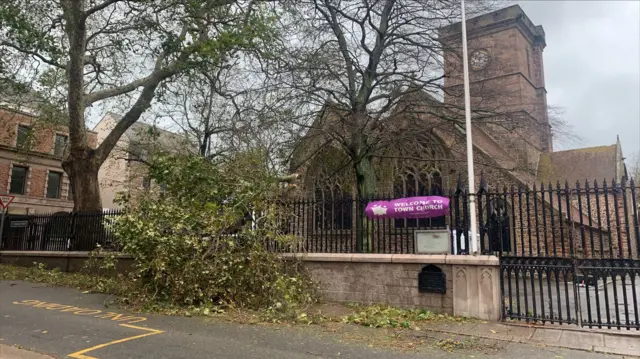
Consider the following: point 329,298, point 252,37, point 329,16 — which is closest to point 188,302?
point 329,298

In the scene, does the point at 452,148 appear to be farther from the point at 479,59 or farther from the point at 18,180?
the point at 18,180

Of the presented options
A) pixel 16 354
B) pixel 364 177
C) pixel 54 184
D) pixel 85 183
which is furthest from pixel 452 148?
pixel 54 184

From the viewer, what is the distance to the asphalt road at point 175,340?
548 centimetres

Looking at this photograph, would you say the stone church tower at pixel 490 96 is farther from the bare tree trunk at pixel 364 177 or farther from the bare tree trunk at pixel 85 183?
the bare tree trunk at pixel 85 183

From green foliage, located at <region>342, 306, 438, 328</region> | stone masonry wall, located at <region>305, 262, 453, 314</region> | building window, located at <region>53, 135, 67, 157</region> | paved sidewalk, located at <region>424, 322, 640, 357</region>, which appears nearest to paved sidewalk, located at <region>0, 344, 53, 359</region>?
green foliage, located at <region>342, 306, 438, 328</region>

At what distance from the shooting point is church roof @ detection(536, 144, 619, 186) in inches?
959

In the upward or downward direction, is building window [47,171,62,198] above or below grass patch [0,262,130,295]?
above

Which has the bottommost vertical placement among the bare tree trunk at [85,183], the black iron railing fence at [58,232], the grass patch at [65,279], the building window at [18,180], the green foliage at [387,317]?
the green foliage at [387,317]

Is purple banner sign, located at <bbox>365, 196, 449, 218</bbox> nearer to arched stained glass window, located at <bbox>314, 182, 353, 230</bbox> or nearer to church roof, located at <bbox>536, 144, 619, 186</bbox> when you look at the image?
arched stained glass window, located at <bbox>314, 182, 353, 230</bbox>

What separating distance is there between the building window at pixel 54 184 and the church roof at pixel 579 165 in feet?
124

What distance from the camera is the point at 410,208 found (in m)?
8.94

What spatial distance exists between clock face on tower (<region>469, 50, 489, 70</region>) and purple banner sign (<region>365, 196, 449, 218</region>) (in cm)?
831

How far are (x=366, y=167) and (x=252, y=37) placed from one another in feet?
18.8

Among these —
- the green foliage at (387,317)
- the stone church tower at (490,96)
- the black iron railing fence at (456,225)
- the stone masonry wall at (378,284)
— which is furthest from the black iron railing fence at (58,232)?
the stone church tower at (490,96)
